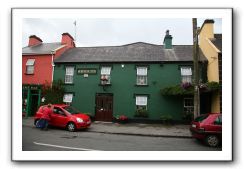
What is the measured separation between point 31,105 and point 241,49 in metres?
13.1

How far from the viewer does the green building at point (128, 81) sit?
1414 centimetres

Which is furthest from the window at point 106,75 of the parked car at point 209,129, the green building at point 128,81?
the parked car at point 209,129

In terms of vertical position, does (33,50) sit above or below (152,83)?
above

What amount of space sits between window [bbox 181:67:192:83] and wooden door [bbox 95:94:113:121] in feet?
16.9

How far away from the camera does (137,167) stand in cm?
551

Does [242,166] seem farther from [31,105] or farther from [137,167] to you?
[31,105]

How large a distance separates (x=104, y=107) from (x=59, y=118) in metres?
4.37

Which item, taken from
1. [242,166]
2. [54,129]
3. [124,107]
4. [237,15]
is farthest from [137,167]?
[124,107]

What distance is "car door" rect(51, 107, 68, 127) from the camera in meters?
10.9

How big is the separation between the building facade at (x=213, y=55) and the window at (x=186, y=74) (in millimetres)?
1201

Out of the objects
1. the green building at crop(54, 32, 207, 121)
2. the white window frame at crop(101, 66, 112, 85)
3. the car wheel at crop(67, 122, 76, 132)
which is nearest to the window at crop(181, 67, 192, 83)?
the green building at crop(54, 32, 207, 121)

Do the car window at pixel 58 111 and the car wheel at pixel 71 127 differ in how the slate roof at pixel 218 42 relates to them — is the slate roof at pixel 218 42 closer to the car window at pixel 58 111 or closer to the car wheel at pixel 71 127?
the car wheel at pixel 71 127

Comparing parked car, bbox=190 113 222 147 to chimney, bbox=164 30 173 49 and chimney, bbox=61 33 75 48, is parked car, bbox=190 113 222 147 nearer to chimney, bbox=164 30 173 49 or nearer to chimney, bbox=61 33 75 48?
chimney, bbox=164 30 173 49

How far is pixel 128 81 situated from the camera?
1478 centimetres
